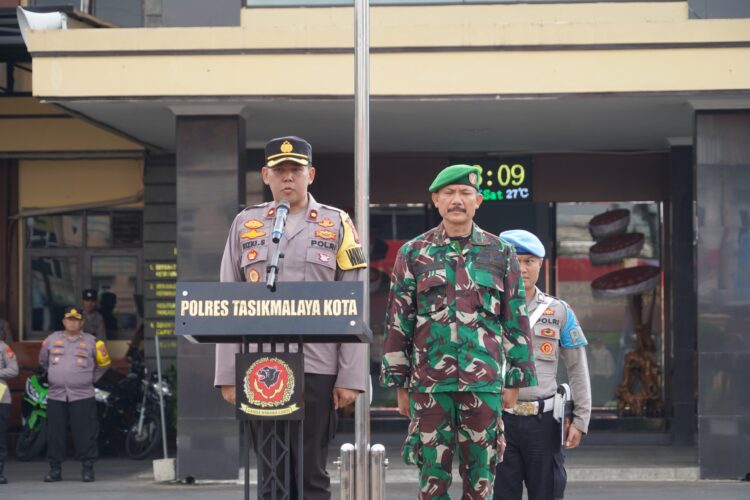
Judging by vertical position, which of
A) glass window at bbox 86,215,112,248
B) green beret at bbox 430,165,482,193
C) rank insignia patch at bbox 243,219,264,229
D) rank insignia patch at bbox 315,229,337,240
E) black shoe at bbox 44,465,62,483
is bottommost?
black shoe at bbox 44,465,62,483

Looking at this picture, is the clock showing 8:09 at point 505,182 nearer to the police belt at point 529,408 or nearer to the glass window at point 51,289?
the glass window at point 51,289

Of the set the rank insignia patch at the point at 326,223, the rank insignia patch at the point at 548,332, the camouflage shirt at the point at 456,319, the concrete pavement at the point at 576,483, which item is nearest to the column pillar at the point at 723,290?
the concrete pavement at the point at 576,483

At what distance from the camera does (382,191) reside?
16.5m

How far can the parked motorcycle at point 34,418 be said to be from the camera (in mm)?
15688

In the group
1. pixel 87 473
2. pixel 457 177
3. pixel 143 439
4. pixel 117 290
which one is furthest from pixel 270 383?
pixel 117 290

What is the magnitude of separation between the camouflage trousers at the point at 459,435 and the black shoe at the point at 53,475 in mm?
8799

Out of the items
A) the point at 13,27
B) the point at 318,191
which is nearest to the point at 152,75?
the point at 13,27

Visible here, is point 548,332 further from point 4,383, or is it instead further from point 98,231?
point 98,231

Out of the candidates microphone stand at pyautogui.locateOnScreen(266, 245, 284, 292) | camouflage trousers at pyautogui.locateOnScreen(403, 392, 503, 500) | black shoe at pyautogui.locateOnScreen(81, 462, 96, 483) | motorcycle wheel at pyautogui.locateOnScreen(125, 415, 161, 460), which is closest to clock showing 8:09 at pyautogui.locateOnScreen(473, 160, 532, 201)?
motorcycle wheel at pyautogui.locateOnScreen(125, 415, 161, 460)

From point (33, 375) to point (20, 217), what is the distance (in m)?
2.36

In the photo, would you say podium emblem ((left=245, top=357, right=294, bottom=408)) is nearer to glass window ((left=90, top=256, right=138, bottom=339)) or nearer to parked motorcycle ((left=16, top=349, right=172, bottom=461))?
parked motorcycle ((left=16, top=349, right=172, bottom=461))

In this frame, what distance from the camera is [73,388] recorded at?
1430 cm

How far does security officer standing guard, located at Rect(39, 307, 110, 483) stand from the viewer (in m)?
14.2

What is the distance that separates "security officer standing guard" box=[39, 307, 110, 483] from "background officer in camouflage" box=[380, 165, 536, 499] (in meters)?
8.65
